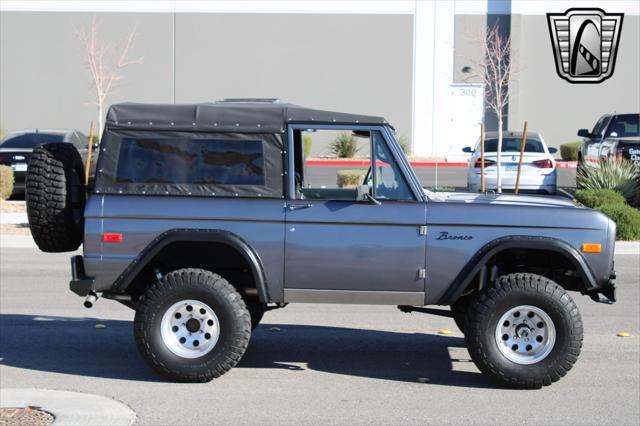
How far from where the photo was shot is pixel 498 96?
36125mm

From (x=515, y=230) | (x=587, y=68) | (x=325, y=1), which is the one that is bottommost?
(x=515, y=230)

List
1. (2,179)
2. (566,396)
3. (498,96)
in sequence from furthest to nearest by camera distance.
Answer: (498,96), (2,179), (566,396)

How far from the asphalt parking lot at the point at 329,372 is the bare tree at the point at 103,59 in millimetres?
28328

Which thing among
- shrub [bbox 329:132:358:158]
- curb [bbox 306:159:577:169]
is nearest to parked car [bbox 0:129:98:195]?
curb [bbox 306:159:577:169]

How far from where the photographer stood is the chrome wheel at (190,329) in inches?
300

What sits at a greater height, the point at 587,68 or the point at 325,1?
the point at 325,1

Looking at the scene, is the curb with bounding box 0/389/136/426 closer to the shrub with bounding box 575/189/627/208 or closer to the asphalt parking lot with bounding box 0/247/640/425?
the asphalt parking lot with bounding box 0/247/640/425

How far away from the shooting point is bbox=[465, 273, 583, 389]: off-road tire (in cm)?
752

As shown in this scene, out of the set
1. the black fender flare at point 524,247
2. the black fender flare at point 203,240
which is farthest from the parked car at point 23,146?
the black fender flare at point 524,247

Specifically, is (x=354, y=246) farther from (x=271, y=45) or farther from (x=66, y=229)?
(x=271, y=45)

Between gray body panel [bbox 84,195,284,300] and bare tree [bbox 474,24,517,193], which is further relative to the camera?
bare tree [bbox 474,24,517,193]

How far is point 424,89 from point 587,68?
6327 mm

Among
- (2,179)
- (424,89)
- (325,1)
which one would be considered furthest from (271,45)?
(2,179)

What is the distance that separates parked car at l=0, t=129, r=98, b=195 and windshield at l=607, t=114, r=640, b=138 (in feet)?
38.9
